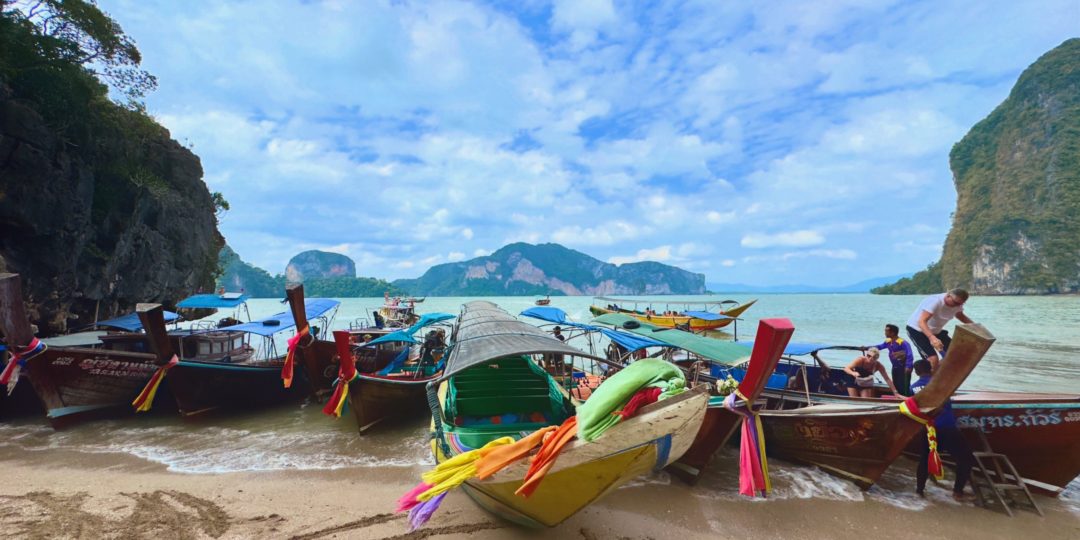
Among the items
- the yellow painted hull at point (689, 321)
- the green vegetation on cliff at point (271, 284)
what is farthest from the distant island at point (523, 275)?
the yellow painted hull at point (689, 321)

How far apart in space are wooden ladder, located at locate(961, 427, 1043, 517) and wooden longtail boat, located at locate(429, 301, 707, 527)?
16.7 feet

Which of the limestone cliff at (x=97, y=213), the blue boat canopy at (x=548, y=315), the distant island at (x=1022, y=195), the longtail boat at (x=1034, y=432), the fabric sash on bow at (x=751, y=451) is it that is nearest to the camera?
the fabric sash on bow at (x=751, y=451)

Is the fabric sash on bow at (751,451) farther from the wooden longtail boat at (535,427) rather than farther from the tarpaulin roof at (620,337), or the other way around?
the tarpaulin roof at (620,337)

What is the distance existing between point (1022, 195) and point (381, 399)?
104426 mm

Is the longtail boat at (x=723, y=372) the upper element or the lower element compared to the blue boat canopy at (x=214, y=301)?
lower

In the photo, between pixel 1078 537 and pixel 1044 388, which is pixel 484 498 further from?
pixel 1044 388

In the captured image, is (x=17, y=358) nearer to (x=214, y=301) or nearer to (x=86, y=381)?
(x=86, y=381)

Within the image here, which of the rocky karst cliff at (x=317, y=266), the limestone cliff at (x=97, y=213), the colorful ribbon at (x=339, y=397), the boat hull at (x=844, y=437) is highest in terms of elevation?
the rocky karst cliff at (x=317, y=266)

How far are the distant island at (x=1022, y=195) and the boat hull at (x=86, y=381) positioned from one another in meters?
99.2

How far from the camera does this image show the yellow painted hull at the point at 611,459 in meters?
3.34

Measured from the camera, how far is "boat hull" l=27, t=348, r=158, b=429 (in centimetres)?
854

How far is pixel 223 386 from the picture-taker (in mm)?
10195

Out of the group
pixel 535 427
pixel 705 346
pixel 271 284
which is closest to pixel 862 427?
pixel 705 346

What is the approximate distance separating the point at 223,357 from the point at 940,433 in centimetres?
1596
